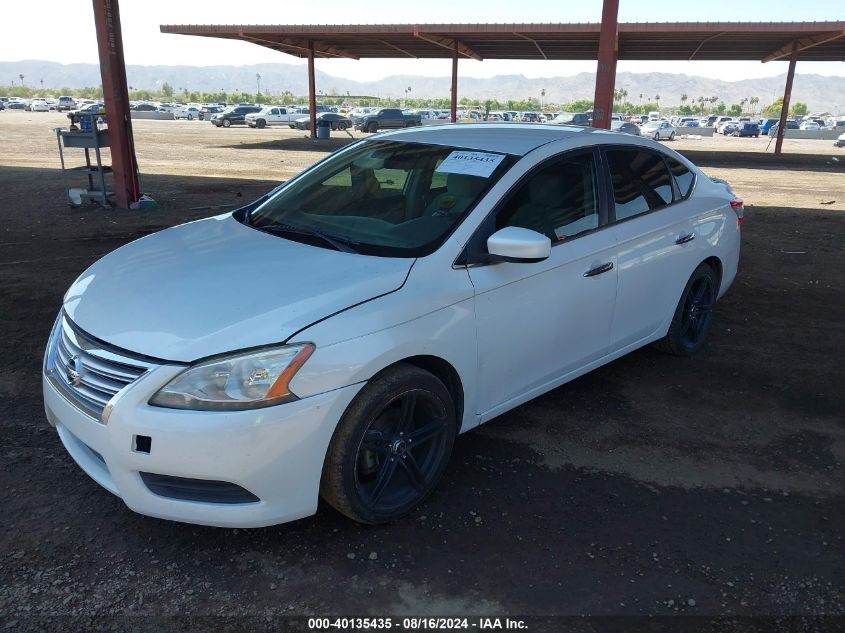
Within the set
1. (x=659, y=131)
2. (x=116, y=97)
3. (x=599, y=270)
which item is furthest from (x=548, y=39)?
(x=599, y=270)

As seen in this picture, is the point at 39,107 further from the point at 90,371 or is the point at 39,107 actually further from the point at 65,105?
the point at 90,371

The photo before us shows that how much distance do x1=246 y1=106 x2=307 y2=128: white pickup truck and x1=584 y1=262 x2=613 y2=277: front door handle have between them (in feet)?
152

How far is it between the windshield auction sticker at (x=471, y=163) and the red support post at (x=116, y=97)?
29.5 ft

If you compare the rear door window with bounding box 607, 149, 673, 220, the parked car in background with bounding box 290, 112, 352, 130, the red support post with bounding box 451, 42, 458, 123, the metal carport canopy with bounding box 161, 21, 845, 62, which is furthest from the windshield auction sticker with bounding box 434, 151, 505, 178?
the parked car in background with bounding box 290, 112, 352, 130

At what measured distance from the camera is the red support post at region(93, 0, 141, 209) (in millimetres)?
10742

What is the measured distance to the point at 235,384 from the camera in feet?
8.27

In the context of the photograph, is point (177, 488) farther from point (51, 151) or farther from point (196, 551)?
point (51, 151)

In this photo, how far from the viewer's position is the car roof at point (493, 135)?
379 centimetres

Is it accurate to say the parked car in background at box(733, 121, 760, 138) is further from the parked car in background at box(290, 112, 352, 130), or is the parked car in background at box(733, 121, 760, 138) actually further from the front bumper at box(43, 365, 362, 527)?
the front bumper at box(43, 365, 362, 527)

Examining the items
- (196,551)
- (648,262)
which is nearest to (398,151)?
(648,262)

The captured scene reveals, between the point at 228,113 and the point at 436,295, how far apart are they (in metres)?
48.8

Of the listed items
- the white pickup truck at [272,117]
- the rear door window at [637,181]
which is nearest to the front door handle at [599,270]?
the rear door window at [637,181]

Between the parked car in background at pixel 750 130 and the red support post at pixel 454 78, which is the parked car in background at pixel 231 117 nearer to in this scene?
the red support post at pixel 454 78

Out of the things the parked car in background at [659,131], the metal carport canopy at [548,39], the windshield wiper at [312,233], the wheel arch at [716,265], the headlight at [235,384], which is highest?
the metal carport canopy at [548,39]
